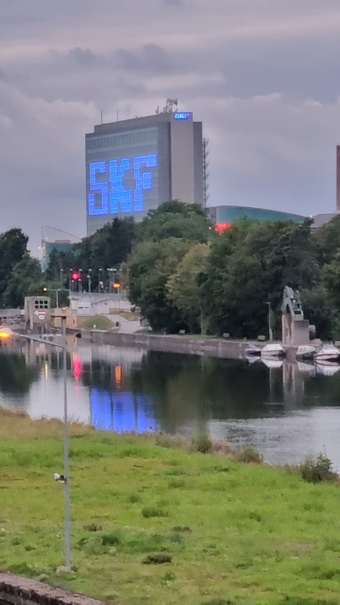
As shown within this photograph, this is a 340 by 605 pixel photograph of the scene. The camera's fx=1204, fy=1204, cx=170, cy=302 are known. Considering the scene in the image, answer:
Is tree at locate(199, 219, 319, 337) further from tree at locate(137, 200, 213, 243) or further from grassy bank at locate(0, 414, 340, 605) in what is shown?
grassy bank at locate(0, 414, 340, 605)

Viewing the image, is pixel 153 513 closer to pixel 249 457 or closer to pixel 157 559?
pixel 157 559

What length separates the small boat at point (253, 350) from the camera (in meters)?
82.2

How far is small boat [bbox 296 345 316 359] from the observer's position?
78750 millimetres

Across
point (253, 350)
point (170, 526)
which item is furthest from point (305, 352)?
point (170, 526)

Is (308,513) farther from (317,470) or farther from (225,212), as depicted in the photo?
(225,212)

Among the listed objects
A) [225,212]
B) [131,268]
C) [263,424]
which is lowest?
[263,424]

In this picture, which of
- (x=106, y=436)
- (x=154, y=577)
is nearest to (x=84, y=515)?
(x=154, y=577)

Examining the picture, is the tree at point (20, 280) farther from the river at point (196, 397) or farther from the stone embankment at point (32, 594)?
the stone embankment at point (32, 594)

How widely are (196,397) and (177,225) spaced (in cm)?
8174

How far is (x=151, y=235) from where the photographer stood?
14025 centimetres

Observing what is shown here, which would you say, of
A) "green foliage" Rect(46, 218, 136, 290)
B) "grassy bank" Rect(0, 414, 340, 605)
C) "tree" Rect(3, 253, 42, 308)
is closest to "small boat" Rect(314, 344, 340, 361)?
"grassy bank" Rect(0, 414, 340, 605)

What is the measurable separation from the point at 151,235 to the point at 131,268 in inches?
905

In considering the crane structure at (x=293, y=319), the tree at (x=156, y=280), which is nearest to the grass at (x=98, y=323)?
the tree at (x=156, y=280)

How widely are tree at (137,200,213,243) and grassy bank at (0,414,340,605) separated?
331 feet
